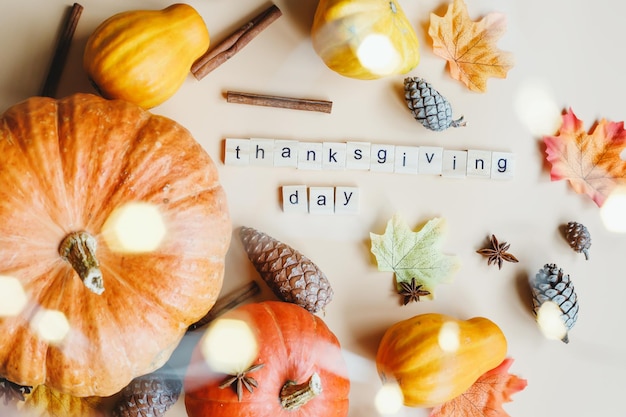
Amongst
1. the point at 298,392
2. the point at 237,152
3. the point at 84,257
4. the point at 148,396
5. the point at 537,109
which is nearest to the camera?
the point at 84,257

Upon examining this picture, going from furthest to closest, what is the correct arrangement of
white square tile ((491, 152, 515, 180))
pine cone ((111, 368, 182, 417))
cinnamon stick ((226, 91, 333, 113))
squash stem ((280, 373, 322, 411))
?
white square tile ((491, 152, 515, 180)) → cinnamon stick ((226, 91, 333, 113)) → pine cone ((111, 368, 182, 417)) → squash stem ((280, 373, 322, 411))

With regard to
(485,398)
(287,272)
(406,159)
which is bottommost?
(485,398)

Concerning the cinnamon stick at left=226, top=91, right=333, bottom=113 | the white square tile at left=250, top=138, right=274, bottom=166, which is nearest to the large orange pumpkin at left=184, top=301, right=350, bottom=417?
the white square tile at left=250, top=138, right=274, bottom=166

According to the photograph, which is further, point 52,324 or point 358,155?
point 358,155

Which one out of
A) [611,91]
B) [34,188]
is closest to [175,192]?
[34,188]

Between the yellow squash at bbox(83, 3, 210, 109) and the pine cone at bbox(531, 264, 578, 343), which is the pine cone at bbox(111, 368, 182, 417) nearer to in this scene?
the yellow squash at bbox(83, 3, 210, 109)

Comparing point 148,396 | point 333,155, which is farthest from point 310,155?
point 148,396

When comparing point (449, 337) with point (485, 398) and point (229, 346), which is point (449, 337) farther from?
point (229, 346)
